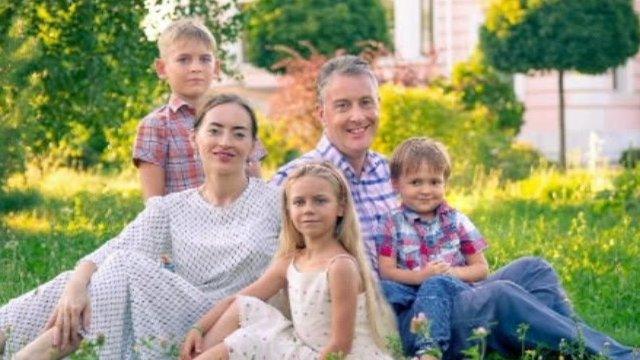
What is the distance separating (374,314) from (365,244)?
2.14 feet

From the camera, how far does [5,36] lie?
12.5 metres

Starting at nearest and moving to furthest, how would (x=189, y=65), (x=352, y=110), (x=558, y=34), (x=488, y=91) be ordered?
(x=352, y=110) < (x=189, y=65) < (x=558, y=34) < (x=488, y=91)

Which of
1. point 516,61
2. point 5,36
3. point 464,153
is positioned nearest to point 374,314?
point 5,36

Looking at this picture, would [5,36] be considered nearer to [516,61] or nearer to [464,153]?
[464,153]

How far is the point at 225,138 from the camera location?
6355mm

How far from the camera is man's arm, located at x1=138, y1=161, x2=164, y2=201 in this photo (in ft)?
24.0

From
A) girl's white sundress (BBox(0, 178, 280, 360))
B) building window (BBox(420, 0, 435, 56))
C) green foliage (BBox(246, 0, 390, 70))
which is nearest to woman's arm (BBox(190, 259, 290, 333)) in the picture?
girl's white sundress (BBox(0, 178, 280, 360))

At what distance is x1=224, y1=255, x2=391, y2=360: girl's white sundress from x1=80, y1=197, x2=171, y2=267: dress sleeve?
547 millimetres

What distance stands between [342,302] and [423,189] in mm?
847

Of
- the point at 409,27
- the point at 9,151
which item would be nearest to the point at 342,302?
the point at 9,151

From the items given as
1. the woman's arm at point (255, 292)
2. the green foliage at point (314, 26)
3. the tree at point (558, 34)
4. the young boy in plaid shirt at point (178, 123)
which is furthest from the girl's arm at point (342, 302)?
the green foliage at point (314, 26)

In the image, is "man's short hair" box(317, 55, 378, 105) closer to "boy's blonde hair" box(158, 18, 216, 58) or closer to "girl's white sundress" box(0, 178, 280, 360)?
"girl's white sundress" box(0, 178, 280, 360)

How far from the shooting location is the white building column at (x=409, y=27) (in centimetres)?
2788

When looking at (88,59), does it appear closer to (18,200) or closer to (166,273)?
(18,200)
